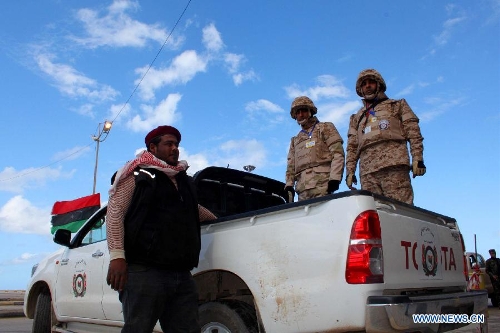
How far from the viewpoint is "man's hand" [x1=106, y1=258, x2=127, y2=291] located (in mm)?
2646

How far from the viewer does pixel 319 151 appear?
487 cm

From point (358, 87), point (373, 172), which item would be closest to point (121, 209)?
point (373, 172)

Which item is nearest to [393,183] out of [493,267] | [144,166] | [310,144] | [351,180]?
[351,180]

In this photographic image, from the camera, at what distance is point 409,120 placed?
4465 mm

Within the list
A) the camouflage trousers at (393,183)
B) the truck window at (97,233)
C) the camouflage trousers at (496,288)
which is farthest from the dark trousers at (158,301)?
the camouflage trousers at (496,288)

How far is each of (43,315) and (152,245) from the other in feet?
11.9

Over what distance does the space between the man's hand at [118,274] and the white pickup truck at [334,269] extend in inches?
31.0

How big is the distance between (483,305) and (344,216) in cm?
166

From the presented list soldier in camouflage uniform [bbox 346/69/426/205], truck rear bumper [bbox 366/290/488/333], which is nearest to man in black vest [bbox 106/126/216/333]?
truck rear bumper [bbox 366/290/488/333]

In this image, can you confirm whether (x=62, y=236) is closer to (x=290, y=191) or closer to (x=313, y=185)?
(x=290, y=191)

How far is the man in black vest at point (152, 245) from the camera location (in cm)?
269

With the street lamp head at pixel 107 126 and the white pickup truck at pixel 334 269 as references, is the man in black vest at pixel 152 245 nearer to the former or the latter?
the white pickup truck at pixel 334 269

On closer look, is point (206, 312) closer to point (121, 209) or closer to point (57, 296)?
point (121, 209)

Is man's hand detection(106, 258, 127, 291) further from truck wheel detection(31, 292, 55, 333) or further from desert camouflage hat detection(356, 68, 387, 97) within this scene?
truck wheel detection(31, 292, 55, 333)
